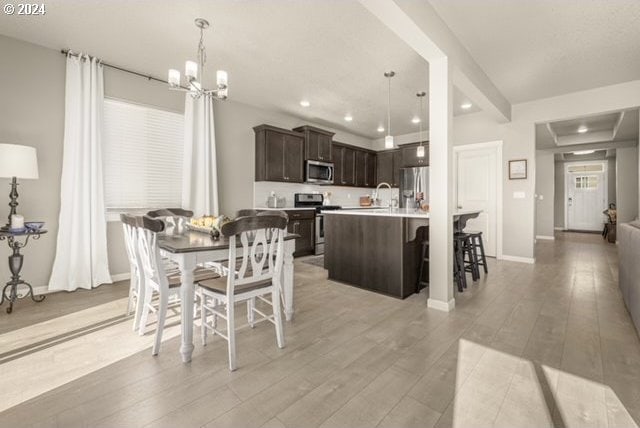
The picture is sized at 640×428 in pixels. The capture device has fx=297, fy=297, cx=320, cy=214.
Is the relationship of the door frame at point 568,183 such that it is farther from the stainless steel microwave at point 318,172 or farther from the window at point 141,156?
the window at point 141,156

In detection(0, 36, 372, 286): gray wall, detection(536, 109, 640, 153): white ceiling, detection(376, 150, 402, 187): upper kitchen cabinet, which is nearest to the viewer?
detection(0, 36, 372, 286): gray wall

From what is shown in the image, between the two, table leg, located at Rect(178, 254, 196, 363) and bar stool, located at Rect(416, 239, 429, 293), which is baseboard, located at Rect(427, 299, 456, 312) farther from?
table leg, located at Rect(178, 254, 196, 363)

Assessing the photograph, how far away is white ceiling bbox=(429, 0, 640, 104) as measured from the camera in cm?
254

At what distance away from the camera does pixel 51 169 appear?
3.30 metres

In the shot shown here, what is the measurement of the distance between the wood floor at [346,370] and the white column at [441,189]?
0.76 ft

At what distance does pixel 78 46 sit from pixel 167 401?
3722mm

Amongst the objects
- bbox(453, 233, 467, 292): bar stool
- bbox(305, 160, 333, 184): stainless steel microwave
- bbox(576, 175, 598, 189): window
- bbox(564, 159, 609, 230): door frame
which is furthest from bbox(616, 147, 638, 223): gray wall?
bbox(305, 160, 333, 184): stainless steel microwave

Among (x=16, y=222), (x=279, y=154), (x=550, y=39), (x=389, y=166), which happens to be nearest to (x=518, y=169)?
(x=550, y=39)

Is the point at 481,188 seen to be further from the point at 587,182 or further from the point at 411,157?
the point at 587,182

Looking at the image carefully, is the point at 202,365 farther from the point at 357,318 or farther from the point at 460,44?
the point at 460,44

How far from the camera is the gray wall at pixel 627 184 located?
7203 mm

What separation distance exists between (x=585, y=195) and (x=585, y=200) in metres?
0.16

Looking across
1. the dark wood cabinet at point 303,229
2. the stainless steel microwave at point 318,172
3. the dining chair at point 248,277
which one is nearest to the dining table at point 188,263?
the dining chair at point 248,277

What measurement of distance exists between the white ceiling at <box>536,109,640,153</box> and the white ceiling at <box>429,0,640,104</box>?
1.89 meters
